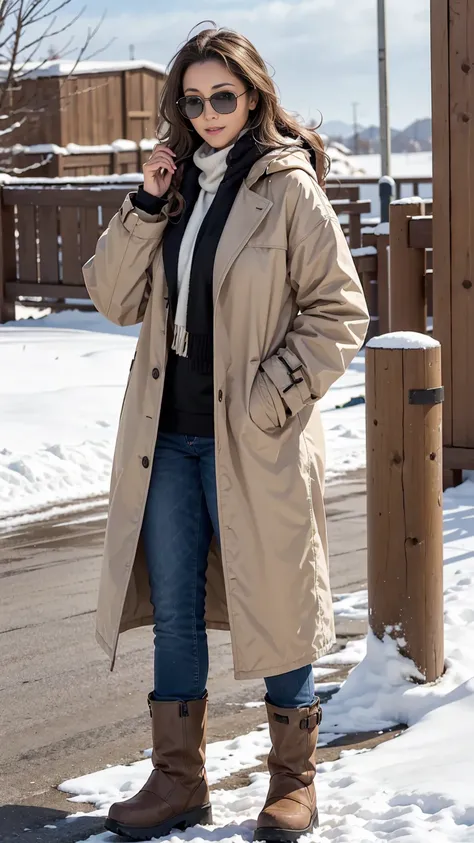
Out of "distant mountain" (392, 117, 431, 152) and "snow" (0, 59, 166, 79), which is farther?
"distant mountain" (392, 117, 431, 152)

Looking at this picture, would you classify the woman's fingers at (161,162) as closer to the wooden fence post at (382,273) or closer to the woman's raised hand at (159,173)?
the woman's raised hand at (159,173)

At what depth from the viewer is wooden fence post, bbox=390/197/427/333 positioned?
283 inches

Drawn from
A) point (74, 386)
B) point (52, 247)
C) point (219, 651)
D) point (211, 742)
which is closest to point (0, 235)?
point (52, 247)

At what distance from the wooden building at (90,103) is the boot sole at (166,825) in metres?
17.4

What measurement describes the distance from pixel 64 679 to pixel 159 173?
1991mm

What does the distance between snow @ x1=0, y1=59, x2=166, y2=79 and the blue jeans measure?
55.4ft

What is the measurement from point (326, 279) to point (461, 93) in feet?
12.3

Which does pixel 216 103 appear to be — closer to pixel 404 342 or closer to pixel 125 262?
pixel 125 262

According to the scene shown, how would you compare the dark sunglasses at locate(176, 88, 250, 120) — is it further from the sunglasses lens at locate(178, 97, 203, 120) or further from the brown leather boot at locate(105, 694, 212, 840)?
the brown leather boot at locate(105, 694, 212, 840)

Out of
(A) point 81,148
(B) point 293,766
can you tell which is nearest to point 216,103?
(B) point 293,766

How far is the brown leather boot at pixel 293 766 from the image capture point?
127 inches

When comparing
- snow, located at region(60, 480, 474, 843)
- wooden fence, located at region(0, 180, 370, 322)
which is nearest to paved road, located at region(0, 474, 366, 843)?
snow, located at region(60, 480, 474, 843)

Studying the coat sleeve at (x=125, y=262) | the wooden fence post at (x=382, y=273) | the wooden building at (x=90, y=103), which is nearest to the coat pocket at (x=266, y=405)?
the coat sleeve at (x=125, y=262)

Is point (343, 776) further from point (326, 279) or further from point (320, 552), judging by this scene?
point (326, 279)
